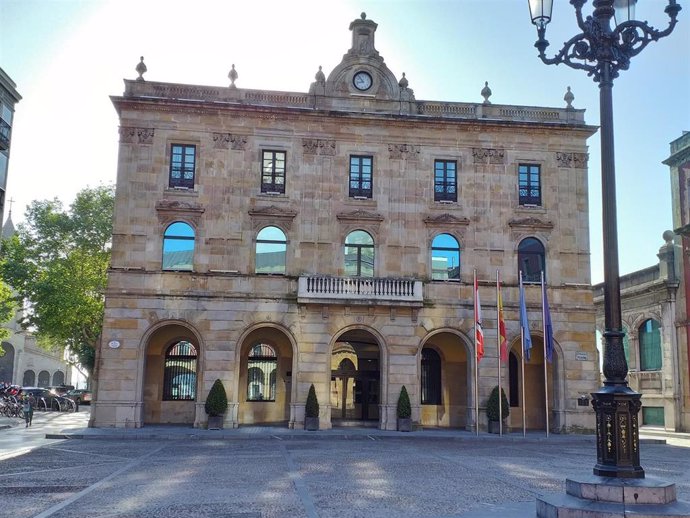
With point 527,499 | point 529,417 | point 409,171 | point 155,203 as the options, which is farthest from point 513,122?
point 527,499

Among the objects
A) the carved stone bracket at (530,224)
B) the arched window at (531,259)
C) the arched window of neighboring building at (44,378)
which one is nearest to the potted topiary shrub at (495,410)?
the arched window at (531,259)

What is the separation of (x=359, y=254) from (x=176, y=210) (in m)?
8.31

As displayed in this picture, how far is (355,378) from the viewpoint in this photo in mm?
32438

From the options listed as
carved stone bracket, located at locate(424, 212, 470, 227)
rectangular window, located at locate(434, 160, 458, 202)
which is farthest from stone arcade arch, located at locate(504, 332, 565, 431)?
rectangular window, located at locate(434, 160, 458, 202)

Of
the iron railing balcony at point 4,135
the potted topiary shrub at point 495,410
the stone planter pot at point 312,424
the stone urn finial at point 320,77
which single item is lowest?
the stone planter pot at point 312,424

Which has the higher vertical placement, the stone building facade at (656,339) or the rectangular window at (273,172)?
the rectangular window at (273,172)

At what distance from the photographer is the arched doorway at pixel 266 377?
31625 millimetres

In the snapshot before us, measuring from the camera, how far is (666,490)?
932 cm

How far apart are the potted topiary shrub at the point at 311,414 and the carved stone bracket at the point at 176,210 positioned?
9.16 m

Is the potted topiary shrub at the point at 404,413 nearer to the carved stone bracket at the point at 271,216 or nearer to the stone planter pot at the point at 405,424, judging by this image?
the stone planter pot at the point at 405,424

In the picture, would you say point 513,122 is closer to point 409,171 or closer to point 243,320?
point 409,171

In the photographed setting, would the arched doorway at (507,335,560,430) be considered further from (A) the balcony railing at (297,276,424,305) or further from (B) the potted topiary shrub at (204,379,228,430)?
(B) the potted topiary shrub at (204,379,228,430)

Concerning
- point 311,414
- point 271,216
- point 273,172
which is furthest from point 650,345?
point 273,172

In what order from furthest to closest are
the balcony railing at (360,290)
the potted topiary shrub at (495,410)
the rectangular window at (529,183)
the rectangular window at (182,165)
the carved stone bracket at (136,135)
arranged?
the rectangular window at (529,183)
the rectangular window at (182,165)
the carved stone bracket at (136,135)
the balcony railing at (360,290)
the potted topiary shrub at (495,410)
